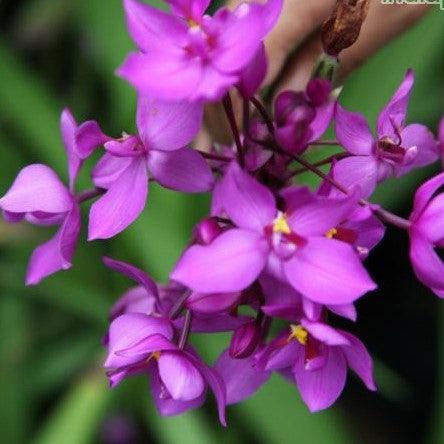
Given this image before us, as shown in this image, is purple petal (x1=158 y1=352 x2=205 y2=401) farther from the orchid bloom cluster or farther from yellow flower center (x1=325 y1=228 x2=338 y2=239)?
yellow flower center (x1=325 y1=228 x2=338 y2=239)

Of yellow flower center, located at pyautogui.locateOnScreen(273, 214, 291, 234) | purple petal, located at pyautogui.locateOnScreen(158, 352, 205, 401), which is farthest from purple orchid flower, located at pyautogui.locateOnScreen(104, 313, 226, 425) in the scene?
yellow flower center, located at pyautogui.locateOnScreen(273, 214, 291, 234)

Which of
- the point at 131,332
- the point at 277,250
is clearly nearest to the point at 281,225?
the point at 277,250

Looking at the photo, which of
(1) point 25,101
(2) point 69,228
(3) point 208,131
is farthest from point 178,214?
(2) point 69,228

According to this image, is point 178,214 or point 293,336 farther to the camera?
point 178,214

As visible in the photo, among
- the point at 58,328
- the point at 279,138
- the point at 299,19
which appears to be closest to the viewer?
the point at 279,138

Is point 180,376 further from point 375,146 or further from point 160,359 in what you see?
point 375,146

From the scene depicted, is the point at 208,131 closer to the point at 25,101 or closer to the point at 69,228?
the point at 69,228
